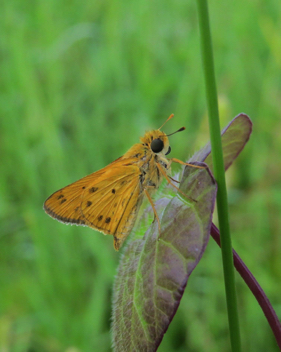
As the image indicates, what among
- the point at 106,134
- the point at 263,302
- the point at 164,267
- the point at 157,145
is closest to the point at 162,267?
the point at 164,267

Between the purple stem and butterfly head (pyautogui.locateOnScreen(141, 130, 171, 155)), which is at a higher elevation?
butterfly head (pyautogui.locateOnScreen(141, 130, 171, 155))

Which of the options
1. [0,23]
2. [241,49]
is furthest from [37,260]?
[241,49]

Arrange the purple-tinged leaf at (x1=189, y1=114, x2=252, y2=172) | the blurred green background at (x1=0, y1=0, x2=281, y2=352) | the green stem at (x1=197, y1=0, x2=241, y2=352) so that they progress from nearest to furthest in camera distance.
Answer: the green stem at (x1=197, y1=0, x2=241, y2=352) < the purple-tinged leaf at (x1=189, y1=114, x2=252, y2=172) < the blurred green background at (x1=0, y1=0, x2=281, y2=352)

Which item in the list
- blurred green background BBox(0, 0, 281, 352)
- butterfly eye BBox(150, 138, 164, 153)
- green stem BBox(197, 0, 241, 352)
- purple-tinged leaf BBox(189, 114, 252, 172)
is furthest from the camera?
blurred green background BBox(0, 0, 281, 352)

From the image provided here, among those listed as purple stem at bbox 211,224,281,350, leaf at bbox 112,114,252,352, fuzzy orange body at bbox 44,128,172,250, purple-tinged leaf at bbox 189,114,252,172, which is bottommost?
purple stem at bbox 211,224,281,350

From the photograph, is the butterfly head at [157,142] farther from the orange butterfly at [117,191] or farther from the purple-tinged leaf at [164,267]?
the purple-tinged leaf at [164,267]

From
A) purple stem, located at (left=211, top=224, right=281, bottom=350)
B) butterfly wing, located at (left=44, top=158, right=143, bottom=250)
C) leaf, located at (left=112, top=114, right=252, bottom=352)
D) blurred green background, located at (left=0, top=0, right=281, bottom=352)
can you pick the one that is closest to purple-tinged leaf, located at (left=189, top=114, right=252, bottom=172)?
leaf, located at (left=112, top=114, right=252, bottom=352)

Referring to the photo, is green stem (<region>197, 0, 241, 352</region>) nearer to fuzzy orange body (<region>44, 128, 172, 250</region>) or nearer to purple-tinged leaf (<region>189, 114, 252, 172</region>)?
purple-tinged leaf (<region>189, 114, 252, 172</region>)
